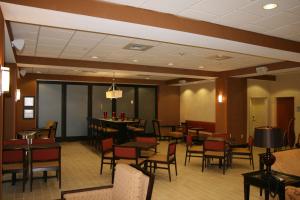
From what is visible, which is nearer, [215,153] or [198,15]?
[198,15]

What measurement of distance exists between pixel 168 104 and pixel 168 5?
32.5 feet

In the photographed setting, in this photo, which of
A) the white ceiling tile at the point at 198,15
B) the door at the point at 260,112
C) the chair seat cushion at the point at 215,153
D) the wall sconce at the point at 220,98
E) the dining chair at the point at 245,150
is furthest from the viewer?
the door at the point at 260,112

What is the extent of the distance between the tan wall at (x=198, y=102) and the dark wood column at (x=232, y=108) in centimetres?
143

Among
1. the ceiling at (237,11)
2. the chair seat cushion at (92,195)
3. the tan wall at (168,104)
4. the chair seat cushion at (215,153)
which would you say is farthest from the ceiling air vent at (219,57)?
the tan wall at (168,104)

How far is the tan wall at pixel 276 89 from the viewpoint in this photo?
9.81 m

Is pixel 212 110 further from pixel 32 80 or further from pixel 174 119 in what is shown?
pixel 32 80

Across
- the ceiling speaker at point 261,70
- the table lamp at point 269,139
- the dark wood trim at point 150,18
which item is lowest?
the table lamp at point 269,139

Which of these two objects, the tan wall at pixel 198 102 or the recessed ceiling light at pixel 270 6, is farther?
the tan wall at pixel 198 102

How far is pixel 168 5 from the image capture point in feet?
11.1

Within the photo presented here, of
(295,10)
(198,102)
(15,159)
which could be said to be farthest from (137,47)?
(198,102)

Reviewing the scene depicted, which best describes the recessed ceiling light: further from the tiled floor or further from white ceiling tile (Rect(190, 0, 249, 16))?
the tiled floor

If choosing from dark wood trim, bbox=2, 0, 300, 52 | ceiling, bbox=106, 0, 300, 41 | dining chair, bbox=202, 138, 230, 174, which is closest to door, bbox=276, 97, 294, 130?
dining chair, bbox=202, 138, 230, 174

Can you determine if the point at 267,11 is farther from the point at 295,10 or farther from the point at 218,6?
the point at 218,6

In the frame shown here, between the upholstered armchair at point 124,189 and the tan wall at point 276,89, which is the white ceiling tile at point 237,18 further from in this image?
the tan wall at point 276,89
